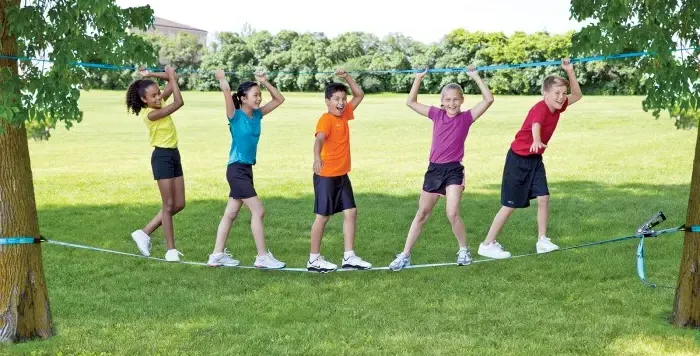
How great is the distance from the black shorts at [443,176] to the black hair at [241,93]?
5.77ft

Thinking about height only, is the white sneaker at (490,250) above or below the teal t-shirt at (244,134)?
below

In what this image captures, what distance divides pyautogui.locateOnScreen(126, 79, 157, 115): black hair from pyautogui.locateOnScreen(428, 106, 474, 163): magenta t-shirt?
2725 mm

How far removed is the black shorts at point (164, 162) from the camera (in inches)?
347

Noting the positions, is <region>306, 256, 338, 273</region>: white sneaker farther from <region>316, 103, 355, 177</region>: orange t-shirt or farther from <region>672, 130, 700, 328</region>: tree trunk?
<region>672, 130, 700, 328</region>: tree trunk

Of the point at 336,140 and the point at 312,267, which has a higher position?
the point at 336,140

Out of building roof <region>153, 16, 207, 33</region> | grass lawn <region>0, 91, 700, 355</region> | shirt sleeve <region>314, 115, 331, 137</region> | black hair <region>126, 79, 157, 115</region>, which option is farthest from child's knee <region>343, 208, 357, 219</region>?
building roof <region>153, 16, 207, 33</region>

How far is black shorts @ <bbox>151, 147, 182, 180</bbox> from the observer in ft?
28.9

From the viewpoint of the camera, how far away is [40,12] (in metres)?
6.58

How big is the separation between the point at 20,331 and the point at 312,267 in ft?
8.37

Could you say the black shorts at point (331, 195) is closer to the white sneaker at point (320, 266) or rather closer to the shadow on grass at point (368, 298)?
the white sneaker at point (320, 266)

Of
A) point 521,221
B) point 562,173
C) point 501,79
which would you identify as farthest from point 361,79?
point 521,221

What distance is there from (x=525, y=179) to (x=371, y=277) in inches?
67.1

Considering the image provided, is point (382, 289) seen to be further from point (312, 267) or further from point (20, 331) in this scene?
point (20, 331)

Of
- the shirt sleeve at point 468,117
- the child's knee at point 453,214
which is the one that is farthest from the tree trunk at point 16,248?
the shirt sleeve at point 468,117
